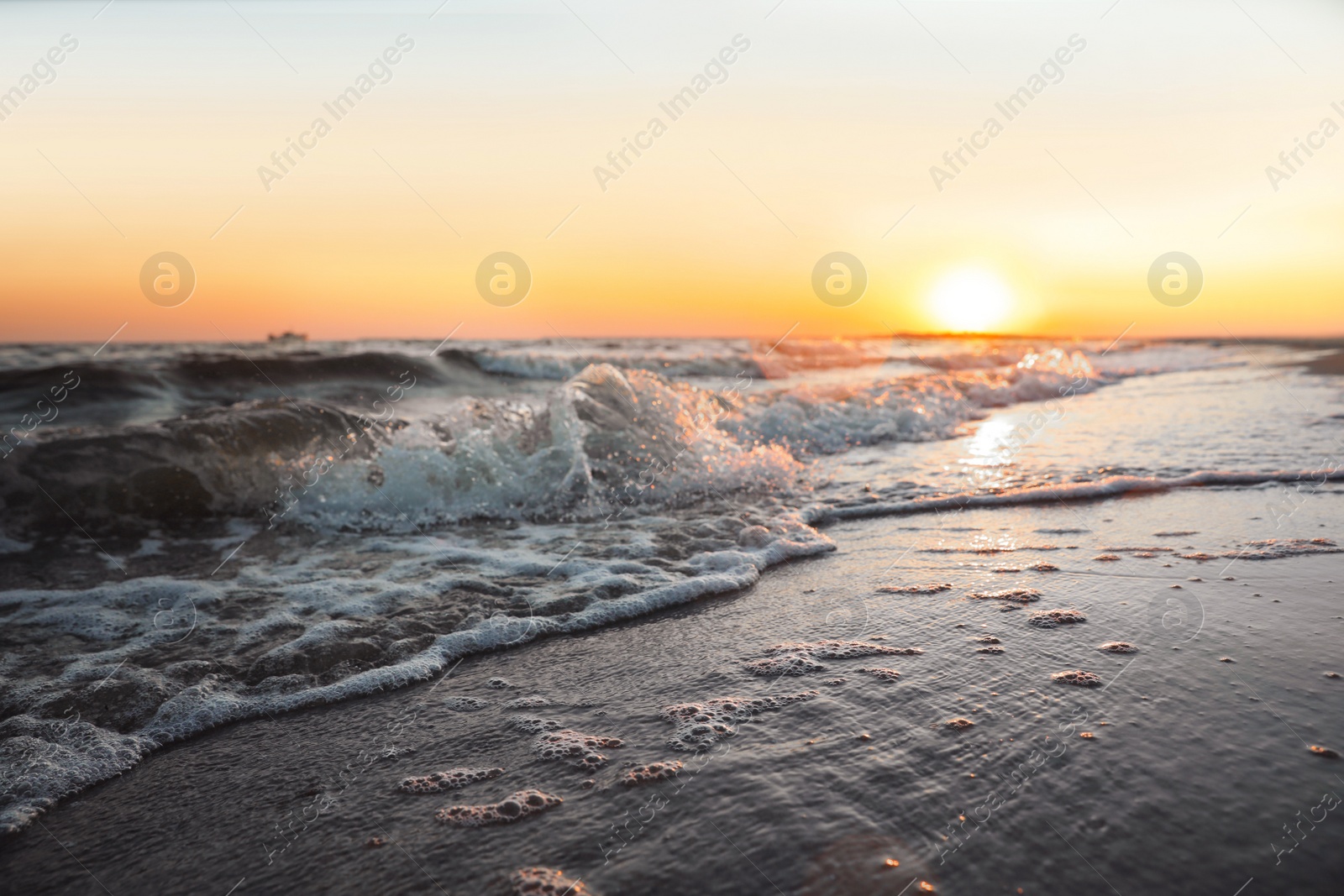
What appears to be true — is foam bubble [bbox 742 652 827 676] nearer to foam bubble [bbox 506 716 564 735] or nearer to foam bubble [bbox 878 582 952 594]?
foam bubble [bbox 506 716 564 735]

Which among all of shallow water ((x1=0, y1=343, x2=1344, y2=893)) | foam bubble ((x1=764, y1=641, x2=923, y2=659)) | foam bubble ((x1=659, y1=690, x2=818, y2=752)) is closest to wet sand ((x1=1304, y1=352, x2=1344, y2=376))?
shallow water ((x1=0, y1=343, x2=1344, y2=893))

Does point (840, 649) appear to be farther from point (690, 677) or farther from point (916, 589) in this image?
point (916, 589)

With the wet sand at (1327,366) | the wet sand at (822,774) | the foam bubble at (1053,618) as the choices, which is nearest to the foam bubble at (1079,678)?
the wet sand at (822,774)

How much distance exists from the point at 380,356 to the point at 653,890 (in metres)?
19.7

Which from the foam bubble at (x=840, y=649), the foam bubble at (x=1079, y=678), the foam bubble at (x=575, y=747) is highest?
the foam bubble at (x=840, y=649)

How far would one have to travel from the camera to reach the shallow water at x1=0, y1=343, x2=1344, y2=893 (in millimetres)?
1862

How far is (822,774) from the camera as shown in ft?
6.96

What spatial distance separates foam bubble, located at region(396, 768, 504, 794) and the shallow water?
37 mm

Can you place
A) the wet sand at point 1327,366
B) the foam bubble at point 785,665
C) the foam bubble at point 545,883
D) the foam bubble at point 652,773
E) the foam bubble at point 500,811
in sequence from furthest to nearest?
the wet sand at point 1327,366
the foam bubble at point 785,665
the foam bubble at point 652,773
the foam bubble at point 500,811
the foam bubble at point 545,883

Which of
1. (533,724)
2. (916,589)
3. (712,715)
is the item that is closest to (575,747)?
(533,724)

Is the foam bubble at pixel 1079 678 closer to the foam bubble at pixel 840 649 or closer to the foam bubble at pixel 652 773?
the foam bubble at pixel 840 649

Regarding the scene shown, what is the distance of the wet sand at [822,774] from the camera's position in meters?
1.77

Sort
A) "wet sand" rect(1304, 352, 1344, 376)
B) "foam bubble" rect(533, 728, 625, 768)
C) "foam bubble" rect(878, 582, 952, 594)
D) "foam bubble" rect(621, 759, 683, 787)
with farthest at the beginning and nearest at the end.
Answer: "wet sand" rect(1304, 352, 1344, 376) → "foam bubble" rect(878, 582, 952, 594) → "foam bubble" rect(533, 728, 625, 768) → "foam bubble" rect(621, 759, 683, 787)

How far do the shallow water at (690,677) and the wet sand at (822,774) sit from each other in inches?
0.5
